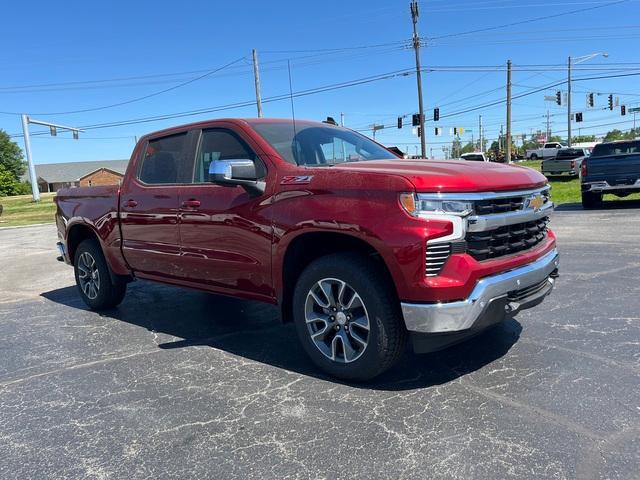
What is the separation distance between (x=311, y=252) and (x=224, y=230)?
80 centimetres

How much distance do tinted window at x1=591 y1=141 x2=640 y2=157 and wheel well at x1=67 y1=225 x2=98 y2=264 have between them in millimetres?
12673

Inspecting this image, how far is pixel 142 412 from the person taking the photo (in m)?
3.41

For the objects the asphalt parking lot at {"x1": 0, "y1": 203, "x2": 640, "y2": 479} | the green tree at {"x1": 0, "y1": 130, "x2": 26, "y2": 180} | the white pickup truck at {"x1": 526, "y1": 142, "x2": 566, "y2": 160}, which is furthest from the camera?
the green tree at {"x1": 0, "y1": 130, "x2": 26, "y2": 180}

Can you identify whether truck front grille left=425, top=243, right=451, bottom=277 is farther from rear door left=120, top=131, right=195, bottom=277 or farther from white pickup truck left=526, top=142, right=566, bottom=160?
white pickup truck left=526, top=142, right=566, bottom=160

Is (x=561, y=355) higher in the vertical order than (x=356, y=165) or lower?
lower

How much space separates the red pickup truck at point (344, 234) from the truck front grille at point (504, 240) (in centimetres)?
1

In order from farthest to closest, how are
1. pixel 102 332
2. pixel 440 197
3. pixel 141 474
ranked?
pixel 102 332 < pixel 440 197 < pixel 141 474

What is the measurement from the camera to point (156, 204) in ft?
16.2

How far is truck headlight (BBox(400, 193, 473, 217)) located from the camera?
3172 mm

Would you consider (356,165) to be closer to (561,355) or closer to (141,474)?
(561,355)

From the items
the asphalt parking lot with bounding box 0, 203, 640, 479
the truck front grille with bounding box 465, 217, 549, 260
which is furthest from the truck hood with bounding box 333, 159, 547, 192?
the asphalt parking lot with bounding box 0, 203, 640, 479

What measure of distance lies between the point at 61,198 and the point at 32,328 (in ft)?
5.58

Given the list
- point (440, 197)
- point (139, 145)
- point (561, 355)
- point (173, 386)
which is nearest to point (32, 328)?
point (139, 145)

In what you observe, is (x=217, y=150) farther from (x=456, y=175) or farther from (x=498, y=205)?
(x=498, y=205)
